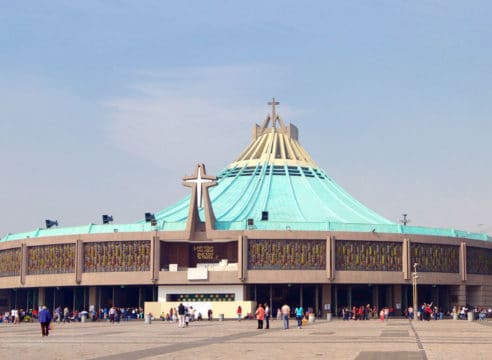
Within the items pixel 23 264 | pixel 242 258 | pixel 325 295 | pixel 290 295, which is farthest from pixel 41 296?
pixel 325 295

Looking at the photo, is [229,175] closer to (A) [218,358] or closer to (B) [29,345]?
(B) [29,345]

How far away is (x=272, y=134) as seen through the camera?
106375mm

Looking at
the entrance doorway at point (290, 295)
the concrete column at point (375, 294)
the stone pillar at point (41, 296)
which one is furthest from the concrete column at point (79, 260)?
the concrete column at point (375, 294)

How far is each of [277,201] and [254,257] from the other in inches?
440

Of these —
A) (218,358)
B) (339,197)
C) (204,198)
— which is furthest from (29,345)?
(339,197)

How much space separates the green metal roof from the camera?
85875mm

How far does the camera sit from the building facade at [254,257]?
83312 mm

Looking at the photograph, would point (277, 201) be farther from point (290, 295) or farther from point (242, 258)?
point (242, 258)

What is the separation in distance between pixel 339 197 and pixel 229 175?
13702 mm

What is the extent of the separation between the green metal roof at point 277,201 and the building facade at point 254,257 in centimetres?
17

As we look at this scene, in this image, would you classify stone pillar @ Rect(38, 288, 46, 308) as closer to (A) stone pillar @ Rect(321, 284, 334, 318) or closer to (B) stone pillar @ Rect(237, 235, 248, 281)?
(B) stone pillar @ Rect(237, 235, 248, 281)

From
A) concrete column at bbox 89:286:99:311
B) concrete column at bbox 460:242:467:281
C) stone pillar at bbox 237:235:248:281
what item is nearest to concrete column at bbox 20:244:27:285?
concrete column at bbox 89:286:99:311

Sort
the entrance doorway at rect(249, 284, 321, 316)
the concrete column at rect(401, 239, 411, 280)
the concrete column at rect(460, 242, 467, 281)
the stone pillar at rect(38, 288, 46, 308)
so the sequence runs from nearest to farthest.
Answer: the concrete column at rect(401, 239, 411, 280) → the entrance doorway at rect(249, 284, 321, 316) → the concrete column at rect(460, 242, 467, 281) → the stone pillar at rect(38, 288, 46, 308)

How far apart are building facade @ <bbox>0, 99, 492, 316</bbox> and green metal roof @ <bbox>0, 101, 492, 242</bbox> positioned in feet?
0.57
